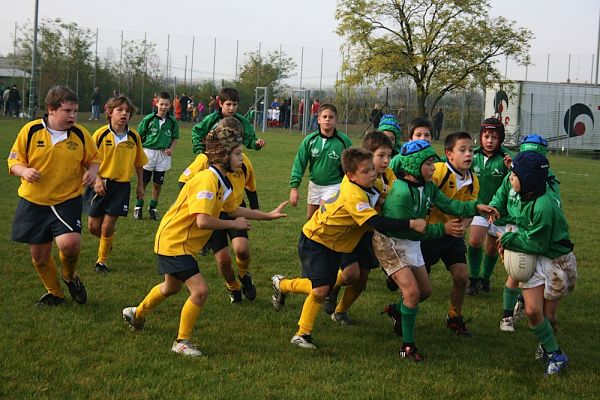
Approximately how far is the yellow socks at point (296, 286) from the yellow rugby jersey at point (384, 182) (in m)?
1.03

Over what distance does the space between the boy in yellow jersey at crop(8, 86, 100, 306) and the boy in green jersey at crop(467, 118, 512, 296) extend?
13.4 feet

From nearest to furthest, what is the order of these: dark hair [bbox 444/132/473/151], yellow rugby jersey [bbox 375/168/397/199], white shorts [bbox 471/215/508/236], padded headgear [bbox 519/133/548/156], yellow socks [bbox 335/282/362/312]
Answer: yellow rugby jersey [bbox 375/168/397/199] < yellow socks [bbox 335/282/362/312] < dark hair [bbox 444/132/473/151] < padded headgear [bbox 519/133/548/156] < white shorts [bbox 471/215/508/236]

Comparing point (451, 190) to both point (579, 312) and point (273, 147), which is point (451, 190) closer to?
point (579, 312)

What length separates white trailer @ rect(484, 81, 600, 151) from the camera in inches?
1430

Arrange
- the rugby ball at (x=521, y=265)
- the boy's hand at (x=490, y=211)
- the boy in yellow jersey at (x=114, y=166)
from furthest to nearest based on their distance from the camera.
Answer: the boy in yellow jersey at (x=114, y=166) < the boy's hand at (x=490, y=211) < the rugby ball at (x=521, y=265)

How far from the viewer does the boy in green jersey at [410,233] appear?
18.1ft

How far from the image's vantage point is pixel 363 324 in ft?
21.5

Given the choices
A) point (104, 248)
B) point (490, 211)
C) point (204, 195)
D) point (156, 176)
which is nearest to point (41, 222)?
point (104, 248)

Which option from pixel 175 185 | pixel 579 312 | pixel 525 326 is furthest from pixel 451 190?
pixel 175 185

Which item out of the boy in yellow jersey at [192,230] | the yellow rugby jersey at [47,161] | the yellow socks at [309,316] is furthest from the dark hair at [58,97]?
the yellow socks at [309,316]

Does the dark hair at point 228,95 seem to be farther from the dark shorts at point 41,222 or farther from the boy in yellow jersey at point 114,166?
the dark shorts at point 41,222

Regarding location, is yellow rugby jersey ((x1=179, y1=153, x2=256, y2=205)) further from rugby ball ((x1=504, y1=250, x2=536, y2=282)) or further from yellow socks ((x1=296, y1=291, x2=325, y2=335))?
rugby ball ((x1=504, y1=250, x2=536, y2=282))

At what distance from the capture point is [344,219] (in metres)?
5.79

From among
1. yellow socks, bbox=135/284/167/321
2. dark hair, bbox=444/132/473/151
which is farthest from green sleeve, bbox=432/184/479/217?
yellow socks, bbox=135/284/167/321
